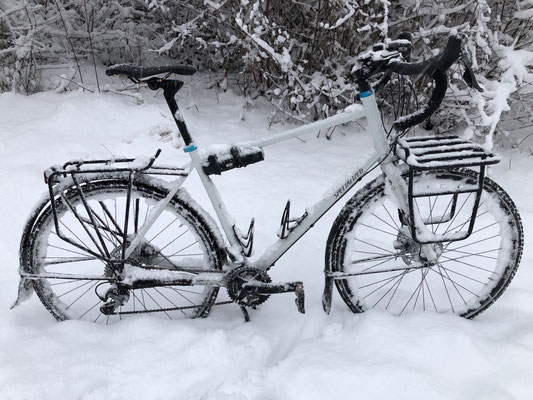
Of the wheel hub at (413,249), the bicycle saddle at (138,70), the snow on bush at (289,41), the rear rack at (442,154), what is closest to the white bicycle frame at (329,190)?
the rear rack at (442,154)

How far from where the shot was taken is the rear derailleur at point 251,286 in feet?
7.00

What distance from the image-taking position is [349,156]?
3760 millimetres

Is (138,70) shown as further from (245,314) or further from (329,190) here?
(245,314)

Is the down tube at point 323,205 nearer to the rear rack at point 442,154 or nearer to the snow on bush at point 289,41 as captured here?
Result: the rear rack at point 442,154

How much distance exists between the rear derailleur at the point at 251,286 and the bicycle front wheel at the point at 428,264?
0.71ft

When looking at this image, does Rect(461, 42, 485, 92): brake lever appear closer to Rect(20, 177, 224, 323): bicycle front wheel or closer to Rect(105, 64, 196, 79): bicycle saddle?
Rect(105, 64, 196, 79): bicycle saddle

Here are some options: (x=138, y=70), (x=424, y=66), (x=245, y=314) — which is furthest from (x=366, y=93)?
(x=245, y=314)

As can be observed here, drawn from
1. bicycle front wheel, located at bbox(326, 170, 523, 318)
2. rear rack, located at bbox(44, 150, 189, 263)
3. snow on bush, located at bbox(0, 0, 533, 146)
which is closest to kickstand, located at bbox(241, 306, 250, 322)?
bicycle front wheel, located at bbox(326, 170, 523, 318)

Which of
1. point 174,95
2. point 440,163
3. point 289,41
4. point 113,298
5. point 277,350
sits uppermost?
point 289,41

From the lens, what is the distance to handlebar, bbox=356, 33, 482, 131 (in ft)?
5.27

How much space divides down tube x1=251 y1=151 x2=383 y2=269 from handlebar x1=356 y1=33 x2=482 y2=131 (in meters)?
0.22

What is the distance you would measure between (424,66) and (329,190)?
68 centimetres

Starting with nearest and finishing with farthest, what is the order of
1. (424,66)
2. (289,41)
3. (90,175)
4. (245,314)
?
(424,66) → (90,175) → (245,314) → (289,41)

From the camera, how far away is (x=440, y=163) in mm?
1822
